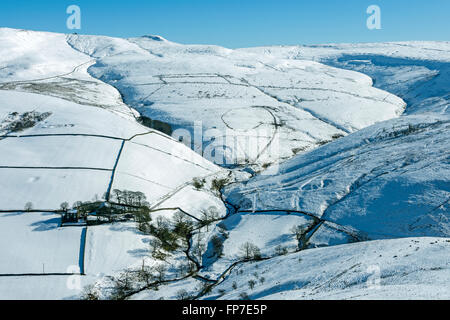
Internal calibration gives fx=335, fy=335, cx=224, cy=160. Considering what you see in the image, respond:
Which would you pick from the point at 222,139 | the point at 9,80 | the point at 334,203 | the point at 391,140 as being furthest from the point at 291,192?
the point at 9,80

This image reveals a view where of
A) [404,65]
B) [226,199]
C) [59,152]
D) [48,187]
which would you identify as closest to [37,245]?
[48,187]

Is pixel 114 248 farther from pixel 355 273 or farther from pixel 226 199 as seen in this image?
pixel 355 273

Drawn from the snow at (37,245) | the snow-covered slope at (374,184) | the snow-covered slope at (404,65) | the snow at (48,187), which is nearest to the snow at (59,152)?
the snow at (48,187)

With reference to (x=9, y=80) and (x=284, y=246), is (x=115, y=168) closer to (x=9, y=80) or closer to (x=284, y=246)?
(x=284, y=246)

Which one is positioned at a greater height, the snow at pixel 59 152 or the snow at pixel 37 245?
the snow at pixel 59 152

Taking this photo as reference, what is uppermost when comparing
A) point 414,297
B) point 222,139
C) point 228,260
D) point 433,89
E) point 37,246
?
point 433,89

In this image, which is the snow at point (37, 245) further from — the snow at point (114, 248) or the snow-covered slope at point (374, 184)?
the snow-covered slope at point (374, 184)
